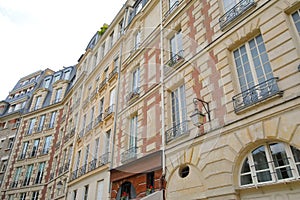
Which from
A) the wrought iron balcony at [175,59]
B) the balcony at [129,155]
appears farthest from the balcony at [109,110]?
the wrought iron balcony at [175,59]

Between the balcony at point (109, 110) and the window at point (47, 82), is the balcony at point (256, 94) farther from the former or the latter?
the window at point (47, 82)

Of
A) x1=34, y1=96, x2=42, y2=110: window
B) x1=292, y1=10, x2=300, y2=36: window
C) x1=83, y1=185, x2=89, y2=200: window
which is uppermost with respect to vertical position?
x1=34, y1=96, x2=42, y2=110: window

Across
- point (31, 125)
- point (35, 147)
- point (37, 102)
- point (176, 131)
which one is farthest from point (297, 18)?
point (37, 102)

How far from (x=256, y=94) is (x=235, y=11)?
2491 millimetres

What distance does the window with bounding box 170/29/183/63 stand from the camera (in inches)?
314

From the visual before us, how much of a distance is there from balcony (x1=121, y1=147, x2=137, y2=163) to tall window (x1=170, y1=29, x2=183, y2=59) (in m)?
3.48

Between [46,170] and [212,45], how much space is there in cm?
1590

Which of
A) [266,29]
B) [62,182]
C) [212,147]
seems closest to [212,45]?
[266,29]

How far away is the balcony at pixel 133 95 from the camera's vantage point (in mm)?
9591

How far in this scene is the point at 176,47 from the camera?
8547 mm

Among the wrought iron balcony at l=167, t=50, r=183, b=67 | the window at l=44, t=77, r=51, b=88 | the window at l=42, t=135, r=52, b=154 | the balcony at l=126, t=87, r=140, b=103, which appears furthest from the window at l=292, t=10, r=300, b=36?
the window at l=44, t=77, r=51, b=88

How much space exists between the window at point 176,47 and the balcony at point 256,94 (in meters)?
2.98

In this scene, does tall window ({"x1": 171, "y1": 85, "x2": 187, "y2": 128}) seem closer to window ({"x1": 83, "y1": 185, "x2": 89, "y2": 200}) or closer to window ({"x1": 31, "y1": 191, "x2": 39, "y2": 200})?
window ({"x1": 83, "y1": 185, "x2": 89, "y2": 200})

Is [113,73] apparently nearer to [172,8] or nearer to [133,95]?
[133,95]
